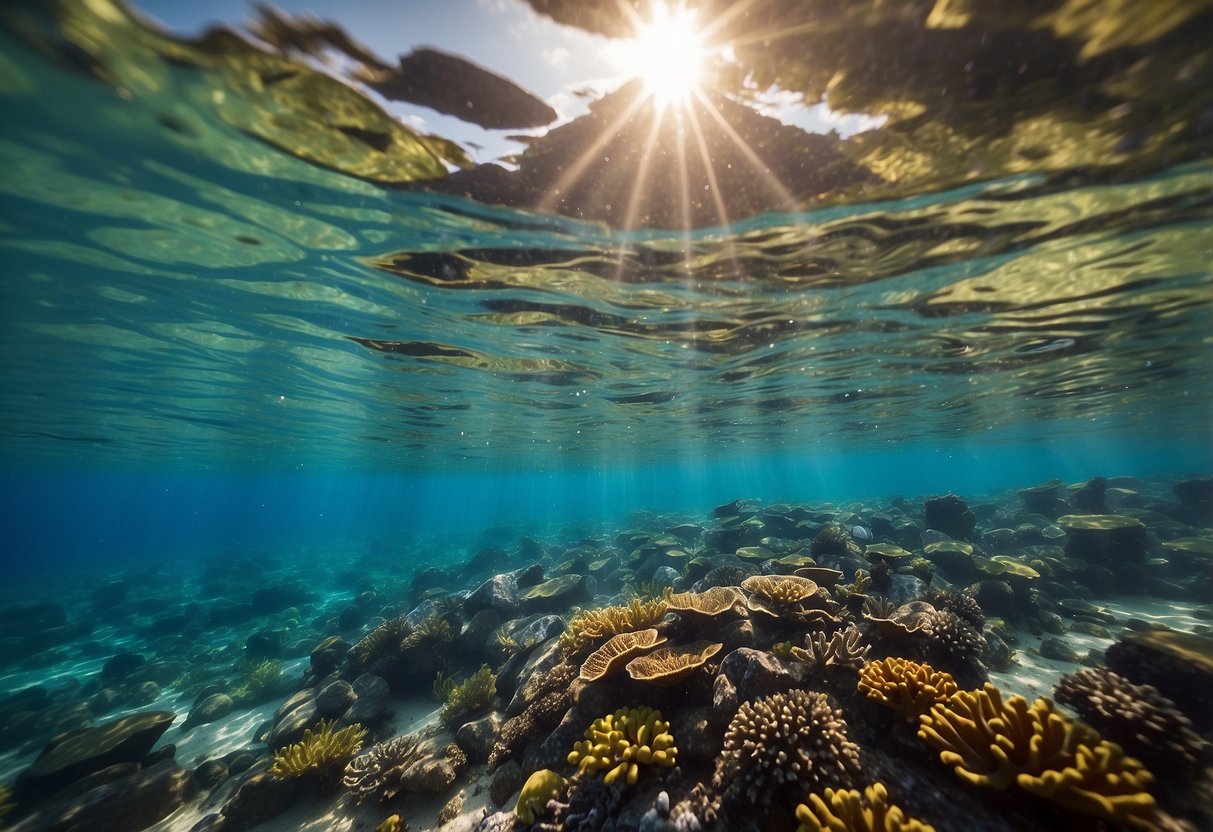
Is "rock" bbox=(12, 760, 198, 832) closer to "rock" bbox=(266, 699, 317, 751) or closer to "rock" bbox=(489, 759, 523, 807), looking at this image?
"rock" bbox=(266, 699, 317, 751)

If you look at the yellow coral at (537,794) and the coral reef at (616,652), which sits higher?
the coral reef at (616,652)

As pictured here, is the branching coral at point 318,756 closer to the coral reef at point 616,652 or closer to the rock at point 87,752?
the rock at point 87,752

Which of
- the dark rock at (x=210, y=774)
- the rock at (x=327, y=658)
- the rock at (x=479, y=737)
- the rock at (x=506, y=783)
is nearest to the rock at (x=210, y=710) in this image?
the rock at (x=327, y=658)

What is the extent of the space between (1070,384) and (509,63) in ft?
91.5

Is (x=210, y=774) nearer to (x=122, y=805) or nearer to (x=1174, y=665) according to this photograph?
(x=122, y=805)

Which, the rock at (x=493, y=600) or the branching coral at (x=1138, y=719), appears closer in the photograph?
the branching coral at (x=1138, y=719)

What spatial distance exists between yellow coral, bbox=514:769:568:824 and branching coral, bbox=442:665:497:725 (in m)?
3.99

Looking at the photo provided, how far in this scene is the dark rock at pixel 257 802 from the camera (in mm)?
6793

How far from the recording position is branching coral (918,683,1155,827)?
2.97 meters

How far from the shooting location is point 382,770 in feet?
22.2

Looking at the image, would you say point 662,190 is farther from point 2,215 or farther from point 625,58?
point 2,215

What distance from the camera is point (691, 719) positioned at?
4.94m

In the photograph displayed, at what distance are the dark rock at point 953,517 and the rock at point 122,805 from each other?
82.7 feet

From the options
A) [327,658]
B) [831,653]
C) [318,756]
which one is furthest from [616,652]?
[327,658]
